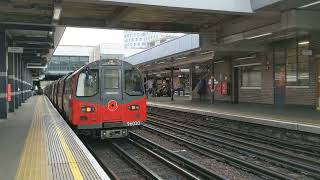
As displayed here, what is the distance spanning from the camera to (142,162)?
12094 millimetres

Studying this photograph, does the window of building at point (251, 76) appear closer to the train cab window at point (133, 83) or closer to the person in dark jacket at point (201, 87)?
the person in dark jacket at point (201, 87)

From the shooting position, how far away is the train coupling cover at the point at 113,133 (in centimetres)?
1420

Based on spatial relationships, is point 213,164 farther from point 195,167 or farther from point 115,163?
point 115,163

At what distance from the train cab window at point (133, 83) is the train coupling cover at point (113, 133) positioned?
3.94ft

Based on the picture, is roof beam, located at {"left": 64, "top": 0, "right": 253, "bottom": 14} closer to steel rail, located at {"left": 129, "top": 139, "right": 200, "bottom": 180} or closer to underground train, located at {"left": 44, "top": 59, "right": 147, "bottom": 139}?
underground train, located at {"left": 44, "top": 59, "right": 147, "bottom": 139}

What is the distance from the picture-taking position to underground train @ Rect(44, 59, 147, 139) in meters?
14.0

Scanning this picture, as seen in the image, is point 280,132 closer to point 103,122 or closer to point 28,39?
point 103,122

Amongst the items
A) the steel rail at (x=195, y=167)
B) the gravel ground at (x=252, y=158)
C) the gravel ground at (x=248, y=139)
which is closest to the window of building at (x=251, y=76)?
the gravel ground at (x=248, y=139)

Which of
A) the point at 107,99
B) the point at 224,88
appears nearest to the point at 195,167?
the point at 107,99

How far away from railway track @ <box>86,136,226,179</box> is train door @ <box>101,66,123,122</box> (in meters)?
1.09

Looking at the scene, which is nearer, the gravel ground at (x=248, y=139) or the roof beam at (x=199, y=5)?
the gravel ground at (x=248, y=139)

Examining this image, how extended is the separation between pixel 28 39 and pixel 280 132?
17.4 meters

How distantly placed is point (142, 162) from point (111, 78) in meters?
3.45

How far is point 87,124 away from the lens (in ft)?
45.8
